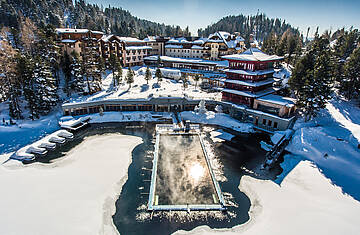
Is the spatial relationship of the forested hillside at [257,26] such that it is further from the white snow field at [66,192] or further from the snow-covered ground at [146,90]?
the white snow field at [66,192]

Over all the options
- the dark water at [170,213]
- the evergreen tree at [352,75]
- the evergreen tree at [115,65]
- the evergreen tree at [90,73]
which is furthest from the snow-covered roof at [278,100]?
the evergreen tree at [90,73]

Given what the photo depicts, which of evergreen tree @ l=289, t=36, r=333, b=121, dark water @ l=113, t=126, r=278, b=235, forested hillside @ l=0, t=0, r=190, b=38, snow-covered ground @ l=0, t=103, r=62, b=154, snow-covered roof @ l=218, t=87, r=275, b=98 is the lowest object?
dark water @ l=113, t=126, r=278, b=235

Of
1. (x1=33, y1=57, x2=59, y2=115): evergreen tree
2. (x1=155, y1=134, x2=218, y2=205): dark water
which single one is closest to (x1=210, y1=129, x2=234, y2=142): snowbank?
(x1=155, y1=134, x2=218, y2=205): dark water

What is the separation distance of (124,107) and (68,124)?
1314 centimetres

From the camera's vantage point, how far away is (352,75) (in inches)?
1756

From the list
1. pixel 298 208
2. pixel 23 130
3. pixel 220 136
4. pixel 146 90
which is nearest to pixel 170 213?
pixel 298 208

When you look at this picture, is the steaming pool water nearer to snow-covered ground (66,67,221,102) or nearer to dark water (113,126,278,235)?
dark water (113,126,278,235)

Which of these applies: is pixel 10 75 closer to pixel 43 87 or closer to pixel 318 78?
pixel 43 87

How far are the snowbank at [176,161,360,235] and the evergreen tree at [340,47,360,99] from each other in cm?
3057

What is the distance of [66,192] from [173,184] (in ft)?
42.2

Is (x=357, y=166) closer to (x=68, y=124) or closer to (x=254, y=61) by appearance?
(x=254, y=61)

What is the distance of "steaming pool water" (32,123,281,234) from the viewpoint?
20.3 metres

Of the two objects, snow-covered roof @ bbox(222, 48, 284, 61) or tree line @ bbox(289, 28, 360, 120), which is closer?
tree line @ bbox(289, 28, 360, 120)

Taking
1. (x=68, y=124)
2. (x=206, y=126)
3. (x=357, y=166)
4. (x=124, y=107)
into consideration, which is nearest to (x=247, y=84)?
(x=206, y=126)
